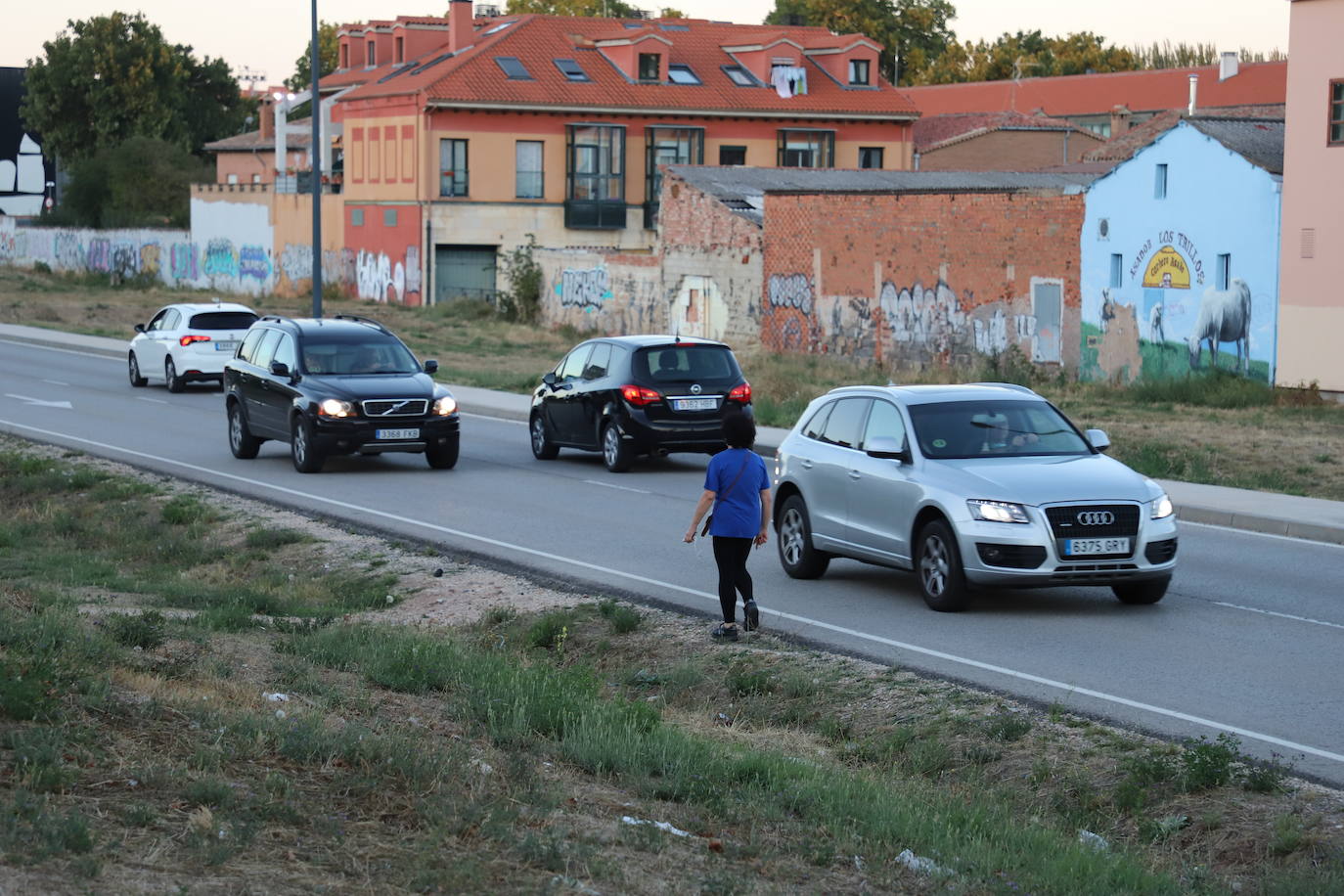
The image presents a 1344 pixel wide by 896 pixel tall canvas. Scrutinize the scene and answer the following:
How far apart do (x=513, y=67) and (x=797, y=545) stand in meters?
50.4

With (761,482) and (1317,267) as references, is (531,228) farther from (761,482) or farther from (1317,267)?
(761,482)

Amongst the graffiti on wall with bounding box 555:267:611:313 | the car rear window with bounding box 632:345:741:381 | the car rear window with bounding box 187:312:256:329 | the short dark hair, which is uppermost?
the graffiti on wall with bounding box 555:267:611:313

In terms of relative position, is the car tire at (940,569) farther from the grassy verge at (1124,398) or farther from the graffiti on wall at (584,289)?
the graffiti on wall at (584,289)

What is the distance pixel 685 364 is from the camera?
21859mm

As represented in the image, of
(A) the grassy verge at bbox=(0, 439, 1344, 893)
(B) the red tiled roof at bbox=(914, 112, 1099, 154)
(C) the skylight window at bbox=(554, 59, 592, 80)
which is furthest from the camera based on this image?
(B) the red tiled roof at bbox=(914, 112, 1099, 154)

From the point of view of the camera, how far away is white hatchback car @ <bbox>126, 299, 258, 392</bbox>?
33.3 meters

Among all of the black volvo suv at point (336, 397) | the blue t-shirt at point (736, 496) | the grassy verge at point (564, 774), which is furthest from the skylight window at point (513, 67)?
the blue t-shirt at point (736, 496)

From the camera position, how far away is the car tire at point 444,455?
21688 millimetres

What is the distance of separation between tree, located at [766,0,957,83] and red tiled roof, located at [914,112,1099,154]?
25632mm

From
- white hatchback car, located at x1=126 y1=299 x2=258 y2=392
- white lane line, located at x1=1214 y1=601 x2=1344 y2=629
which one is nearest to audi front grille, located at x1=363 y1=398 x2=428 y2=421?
white lane line, located at x1=1214 y1=601 x2=1344 y2=629

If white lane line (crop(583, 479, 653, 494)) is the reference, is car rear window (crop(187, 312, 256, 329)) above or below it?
above

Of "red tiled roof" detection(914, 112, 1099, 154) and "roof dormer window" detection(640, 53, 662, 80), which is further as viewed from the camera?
"red tiled roof" detection(914, 112, 1099, 154)

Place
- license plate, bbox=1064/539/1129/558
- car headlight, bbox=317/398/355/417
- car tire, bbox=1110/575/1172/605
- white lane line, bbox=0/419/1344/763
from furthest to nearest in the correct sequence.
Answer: car headlight, bbox=317/398/355/417 < car tire, bbox=1110/575/1172/605 < license plate, bbox=1064/539/1129/558 < white lane line, bbox=0/419/1344/763

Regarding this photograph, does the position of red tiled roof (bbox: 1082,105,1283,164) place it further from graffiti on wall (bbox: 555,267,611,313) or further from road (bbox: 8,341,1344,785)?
road (bbox: 8,341,1344,785)
